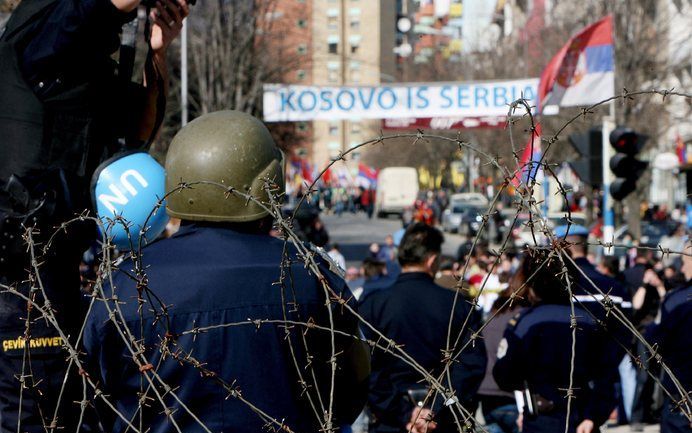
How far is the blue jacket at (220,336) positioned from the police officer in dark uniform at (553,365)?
2731mm

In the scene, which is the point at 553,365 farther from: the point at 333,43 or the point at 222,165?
the point at 333,43

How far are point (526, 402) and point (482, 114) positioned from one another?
1626 cm

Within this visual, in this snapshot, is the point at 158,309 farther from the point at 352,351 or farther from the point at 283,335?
the point at 352,351

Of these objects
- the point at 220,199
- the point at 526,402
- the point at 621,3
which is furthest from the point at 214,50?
the point at 220,199

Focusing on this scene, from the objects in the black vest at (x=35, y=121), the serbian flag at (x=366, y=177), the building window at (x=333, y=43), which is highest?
the building window at (x=333, y=43)

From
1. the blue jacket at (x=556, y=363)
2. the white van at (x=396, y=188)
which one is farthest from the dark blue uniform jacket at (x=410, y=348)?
the white van at (x=396, y=188)

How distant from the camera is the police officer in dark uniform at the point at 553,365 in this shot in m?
5.75

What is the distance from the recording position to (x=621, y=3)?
31.6m

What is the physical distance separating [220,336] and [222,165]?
18.2 inches

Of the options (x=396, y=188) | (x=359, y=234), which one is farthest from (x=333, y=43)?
(x=359, y=234)

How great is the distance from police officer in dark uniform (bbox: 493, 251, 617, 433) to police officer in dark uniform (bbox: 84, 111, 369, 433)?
103 inches

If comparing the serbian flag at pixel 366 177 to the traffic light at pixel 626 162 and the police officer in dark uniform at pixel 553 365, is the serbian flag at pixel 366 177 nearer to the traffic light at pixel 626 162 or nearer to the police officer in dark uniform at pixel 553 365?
the traffic light at pixel 626 162

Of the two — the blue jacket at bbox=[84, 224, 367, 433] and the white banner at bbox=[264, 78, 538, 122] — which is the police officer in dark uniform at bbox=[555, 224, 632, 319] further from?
the white banner at bbox=[264, 78, 538, 122]

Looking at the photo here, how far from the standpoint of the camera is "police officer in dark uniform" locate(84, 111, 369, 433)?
→ 3033 millimetres
